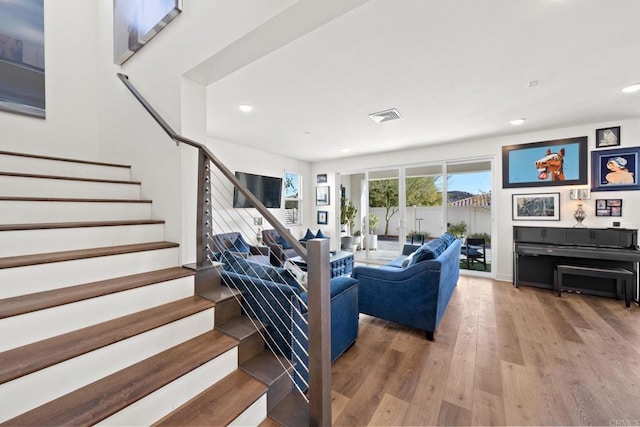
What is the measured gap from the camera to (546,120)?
385 centimetres

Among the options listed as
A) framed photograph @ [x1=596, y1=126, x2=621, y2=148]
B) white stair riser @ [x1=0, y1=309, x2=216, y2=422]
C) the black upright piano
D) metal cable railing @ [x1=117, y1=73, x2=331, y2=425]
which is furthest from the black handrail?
framed photograph @ [x1=596, y1=126, x2=621, y2=148]

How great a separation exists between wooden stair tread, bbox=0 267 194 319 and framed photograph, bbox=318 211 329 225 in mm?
5417

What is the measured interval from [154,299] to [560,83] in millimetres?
4410

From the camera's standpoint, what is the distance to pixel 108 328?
1283 millimetres

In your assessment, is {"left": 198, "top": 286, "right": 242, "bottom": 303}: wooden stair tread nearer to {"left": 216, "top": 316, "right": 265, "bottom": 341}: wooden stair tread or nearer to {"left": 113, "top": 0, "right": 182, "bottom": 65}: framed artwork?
{"left": 216, "top": 316, "right": 265, "bottom": 341}: wooden stair tread

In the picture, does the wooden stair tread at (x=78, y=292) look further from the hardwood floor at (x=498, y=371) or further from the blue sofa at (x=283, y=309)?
the hardwood floor at (x=498, y=371)

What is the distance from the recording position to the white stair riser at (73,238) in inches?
55.9

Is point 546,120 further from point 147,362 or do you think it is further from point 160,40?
point 147,362

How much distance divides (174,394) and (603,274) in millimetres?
5162

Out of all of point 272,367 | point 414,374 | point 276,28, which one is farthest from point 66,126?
point 414,374

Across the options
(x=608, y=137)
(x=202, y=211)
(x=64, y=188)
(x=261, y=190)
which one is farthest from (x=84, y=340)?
(x=608, y=137)

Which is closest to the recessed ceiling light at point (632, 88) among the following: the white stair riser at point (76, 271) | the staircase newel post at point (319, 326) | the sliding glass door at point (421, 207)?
the sliding glass door at point (421, 207)

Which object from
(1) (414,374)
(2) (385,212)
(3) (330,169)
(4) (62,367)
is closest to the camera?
(4) (62,367)

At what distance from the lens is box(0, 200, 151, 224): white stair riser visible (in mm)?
1604
